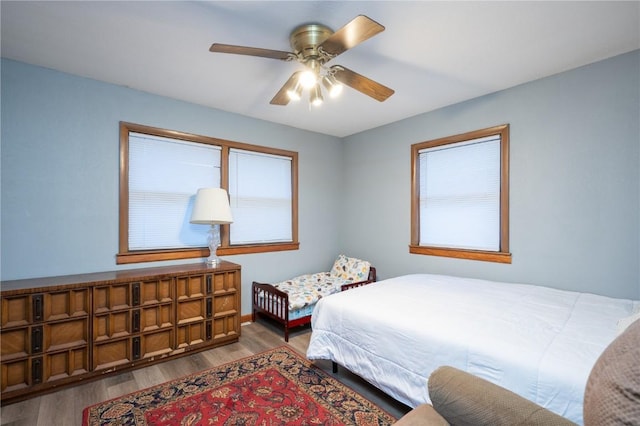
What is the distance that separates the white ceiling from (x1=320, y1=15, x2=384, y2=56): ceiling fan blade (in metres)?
0.23

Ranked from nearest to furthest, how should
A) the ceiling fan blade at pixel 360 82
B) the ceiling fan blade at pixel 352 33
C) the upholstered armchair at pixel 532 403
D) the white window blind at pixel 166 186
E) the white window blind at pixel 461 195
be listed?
the upholstered armchair at pixel 532 403, the ceiling fan blade at pixel 352 33, the ceiling fan blade at pixel 360 82, the white window blind at pixel 166 186, the white window blind at pixel 461 195

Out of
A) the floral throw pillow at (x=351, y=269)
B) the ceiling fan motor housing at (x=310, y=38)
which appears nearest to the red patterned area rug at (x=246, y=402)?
the floral throw pillow at (x=351, y=269)

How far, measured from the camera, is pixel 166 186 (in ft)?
10.3

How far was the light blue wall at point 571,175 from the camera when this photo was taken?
91.1 inches

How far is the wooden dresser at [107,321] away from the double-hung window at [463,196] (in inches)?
91.7

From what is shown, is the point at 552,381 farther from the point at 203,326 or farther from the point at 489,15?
the point at 203,326

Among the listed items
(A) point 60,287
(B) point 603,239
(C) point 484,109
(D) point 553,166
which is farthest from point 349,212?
(A) point 60,287

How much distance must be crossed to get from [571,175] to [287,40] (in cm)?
263

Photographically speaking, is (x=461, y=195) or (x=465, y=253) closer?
(x=465, y=253)

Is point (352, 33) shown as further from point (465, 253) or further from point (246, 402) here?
point (465, 253)

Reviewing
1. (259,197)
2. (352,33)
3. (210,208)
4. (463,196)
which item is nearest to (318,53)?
(352,33)

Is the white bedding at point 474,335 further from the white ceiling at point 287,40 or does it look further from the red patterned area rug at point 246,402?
the white ceiling at point 287,40

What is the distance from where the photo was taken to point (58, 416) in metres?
1.91

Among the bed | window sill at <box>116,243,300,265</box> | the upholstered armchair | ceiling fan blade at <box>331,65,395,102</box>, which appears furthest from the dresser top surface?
the upholstered armchair
